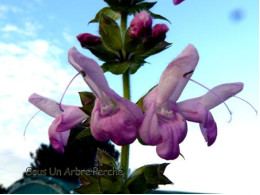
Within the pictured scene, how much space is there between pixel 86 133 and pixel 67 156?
855 inches

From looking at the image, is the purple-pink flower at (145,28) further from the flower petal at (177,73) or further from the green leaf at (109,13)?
the green leaf at (109,13)

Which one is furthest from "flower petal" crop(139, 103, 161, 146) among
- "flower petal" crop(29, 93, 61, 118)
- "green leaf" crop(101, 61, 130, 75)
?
"flower petal" crop(29, 93, 61, 118)

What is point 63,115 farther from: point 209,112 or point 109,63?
point 209,112

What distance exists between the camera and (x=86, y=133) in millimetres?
2143

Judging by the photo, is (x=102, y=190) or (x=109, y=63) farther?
(x=109, y=63)

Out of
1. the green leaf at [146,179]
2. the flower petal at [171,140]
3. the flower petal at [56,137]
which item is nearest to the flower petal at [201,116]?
the flower petal at [171,140]

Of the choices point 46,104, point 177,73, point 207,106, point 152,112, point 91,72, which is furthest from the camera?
point 46,104

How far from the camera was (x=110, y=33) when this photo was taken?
2113mm

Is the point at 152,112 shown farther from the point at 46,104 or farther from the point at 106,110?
the point at 46,104

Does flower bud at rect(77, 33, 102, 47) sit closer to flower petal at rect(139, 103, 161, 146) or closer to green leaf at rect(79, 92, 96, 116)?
green leaf at rect(79, 92, 96, 116)

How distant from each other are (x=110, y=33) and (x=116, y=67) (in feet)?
0.59

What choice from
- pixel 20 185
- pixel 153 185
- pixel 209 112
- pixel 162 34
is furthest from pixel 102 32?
pixel 20 185

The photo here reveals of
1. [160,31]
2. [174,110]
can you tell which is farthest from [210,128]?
[160,31]

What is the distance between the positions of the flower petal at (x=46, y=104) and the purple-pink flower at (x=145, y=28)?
2.13 feet
